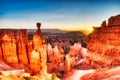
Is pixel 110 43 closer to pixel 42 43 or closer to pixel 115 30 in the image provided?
pixel 115 30

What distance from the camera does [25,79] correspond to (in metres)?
37.0

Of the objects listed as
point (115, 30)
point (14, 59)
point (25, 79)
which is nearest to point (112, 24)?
point (115, 30)

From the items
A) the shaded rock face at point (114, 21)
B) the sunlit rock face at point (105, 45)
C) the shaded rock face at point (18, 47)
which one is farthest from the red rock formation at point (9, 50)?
the shaded rock face at point (114, 21)

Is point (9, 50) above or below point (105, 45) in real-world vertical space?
below

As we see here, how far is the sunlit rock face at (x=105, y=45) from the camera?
5653 cm

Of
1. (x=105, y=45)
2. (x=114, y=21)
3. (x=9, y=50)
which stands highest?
(x=114, y=21)

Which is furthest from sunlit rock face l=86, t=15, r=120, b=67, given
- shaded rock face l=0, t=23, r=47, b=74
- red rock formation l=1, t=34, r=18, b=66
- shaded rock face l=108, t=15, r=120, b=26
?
red rock formation l=1, t=34, r=18, b=66

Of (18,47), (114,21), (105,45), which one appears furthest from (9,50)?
(114,21)

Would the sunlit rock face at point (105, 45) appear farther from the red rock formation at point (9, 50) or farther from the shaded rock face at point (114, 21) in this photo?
the red rock formation at point (9, 50)

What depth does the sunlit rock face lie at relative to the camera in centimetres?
5653

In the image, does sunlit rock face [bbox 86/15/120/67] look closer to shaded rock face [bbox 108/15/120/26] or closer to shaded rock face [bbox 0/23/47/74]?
shaded rock face [bbox 108/15/120/26]

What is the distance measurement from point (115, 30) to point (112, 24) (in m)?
3.31

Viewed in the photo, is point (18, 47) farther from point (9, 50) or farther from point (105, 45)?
point (105, 45)

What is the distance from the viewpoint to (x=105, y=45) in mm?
61031
